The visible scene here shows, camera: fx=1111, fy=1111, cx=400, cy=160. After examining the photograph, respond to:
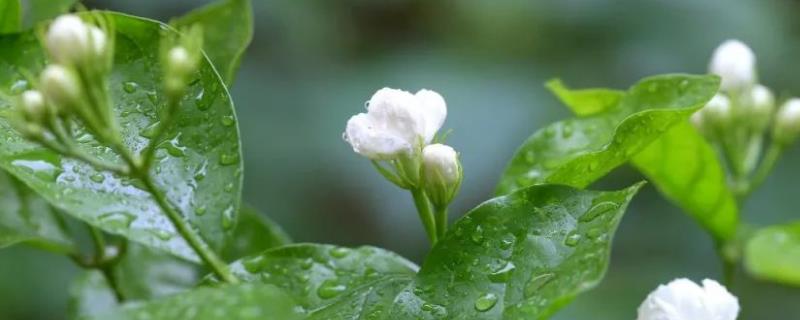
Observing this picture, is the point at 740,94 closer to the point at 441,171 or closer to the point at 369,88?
the point at 441,171

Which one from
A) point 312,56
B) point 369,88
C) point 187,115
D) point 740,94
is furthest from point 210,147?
point 312,56

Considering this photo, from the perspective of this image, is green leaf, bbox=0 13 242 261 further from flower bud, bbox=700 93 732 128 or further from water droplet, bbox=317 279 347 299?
→ flower bud, bbox=700 93 732 128

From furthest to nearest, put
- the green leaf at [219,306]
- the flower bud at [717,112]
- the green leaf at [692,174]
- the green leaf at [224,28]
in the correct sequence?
the flower bud at [717,112], the green leaf at [692,174], the green leaf at [224,28], the green leaf at [219,306]

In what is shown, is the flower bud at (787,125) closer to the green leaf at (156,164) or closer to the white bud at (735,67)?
the white bud at (735,67)

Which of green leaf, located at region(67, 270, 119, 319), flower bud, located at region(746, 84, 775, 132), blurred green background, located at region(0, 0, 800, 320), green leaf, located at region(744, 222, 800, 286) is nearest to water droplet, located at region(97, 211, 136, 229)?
green leaf, located at region(67, 270, 119, 319)

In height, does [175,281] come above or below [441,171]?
below

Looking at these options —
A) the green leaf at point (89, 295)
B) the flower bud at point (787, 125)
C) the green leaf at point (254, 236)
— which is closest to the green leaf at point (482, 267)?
the green leaf at point (254, 236)

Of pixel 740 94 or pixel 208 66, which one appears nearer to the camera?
pixel 208 66
